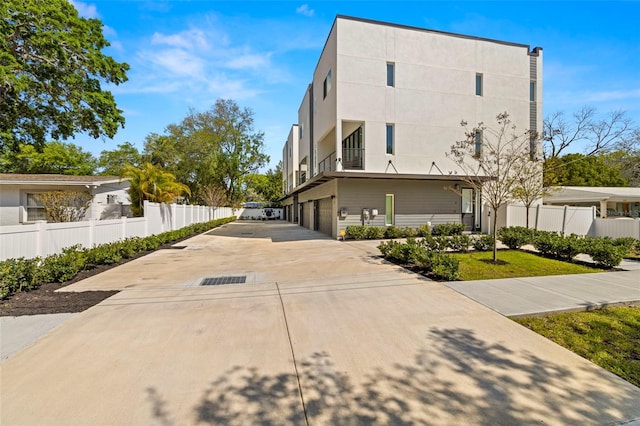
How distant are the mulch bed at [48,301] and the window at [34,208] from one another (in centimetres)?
1317

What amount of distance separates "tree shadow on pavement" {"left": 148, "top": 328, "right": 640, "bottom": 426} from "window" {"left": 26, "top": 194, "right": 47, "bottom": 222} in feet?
61.6

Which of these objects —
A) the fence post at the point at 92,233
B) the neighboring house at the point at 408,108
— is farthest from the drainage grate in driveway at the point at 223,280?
the neighboring house at the point at 408,108

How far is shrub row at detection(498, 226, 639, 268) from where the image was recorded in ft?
26.4

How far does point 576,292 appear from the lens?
5.84 metres

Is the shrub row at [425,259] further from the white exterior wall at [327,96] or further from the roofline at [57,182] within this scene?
the roofline at [57,182]

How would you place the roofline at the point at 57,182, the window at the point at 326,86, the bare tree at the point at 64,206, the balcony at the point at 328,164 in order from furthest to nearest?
the balcony at the point at 328,164
the window at the point at 326,86
the roofline at the point at 57,182
the bare tree at the point at 64,206

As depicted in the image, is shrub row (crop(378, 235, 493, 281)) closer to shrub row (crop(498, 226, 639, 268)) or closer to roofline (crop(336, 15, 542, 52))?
shrub row (crop(498, 226, 639, 268))

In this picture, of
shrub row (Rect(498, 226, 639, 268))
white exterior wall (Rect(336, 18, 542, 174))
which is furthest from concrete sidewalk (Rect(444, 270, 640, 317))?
white exterior wall (Rect(336, 18, 542, 174))

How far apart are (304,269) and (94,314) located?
15.5 feet

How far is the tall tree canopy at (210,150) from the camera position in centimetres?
3362

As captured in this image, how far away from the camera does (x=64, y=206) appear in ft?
44.5

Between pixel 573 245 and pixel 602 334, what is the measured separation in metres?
6.08

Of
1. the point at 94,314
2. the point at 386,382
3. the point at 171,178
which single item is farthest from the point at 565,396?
the point at 171,178

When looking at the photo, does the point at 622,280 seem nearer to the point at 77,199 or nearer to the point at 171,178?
the point at 171,178
